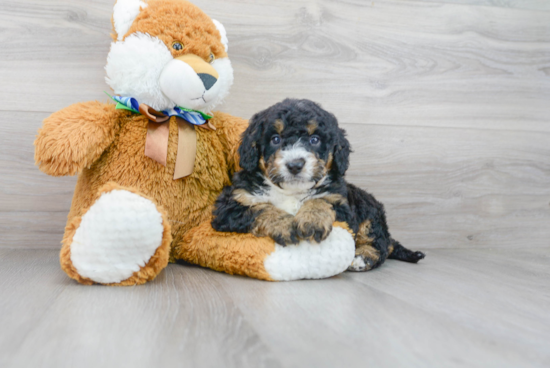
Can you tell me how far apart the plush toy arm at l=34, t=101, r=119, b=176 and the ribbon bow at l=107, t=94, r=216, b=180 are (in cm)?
8

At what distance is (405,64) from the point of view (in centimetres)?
193

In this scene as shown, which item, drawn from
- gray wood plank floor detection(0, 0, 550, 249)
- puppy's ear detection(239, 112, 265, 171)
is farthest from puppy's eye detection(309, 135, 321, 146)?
gray wood plank floor detection(0, 0, 550, 249)

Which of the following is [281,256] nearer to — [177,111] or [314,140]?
[314,140]

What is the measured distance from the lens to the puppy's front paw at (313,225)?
1211 mm

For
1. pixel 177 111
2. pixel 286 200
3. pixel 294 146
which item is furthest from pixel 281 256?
pixel 177 111

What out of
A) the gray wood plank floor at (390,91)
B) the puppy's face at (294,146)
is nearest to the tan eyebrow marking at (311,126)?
the puppy's face at (294,146)

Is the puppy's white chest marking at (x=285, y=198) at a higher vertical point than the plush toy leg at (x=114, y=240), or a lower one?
higher

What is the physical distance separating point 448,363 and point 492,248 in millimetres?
1519

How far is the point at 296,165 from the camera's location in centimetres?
118

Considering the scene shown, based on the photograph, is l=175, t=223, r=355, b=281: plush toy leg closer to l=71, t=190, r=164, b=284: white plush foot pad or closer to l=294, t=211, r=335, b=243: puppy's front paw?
l=294, t=211, r=335, b=243: puppy's front paw

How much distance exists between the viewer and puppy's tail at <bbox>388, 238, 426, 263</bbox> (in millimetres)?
1665

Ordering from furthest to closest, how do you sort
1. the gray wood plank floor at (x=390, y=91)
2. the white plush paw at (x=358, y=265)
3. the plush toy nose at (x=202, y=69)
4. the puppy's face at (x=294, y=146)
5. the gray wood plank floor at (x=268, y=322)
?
the gray wood plank floor at (x=390, y=91) < the white plush paw at (x=358, y=265) < the plush toy nose at (x=202, y=69) < the puppy's face at (x=294, y=146) < the gray wood plank floor at (x=268, y=322)

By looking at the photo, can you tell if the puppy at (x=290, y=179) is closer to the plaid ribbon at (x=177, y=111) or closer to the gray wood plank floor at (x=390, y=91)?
the plaid ribbon at (x=177, y=111)

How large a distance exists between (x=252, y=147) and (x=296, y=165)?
0.18 metres
